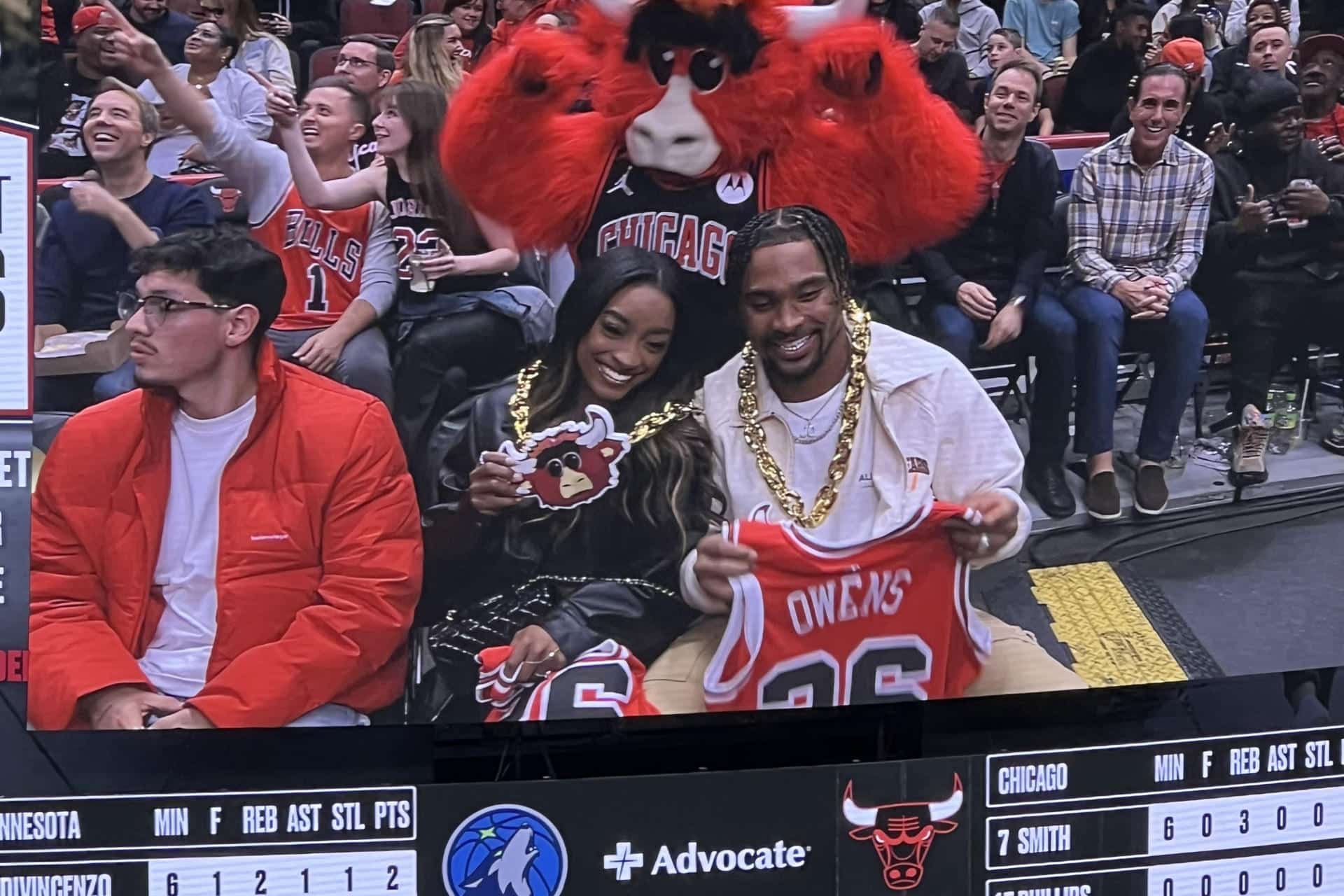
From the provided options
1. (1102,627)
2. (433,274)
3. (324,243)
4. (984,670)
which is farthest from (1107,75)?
(324,243)

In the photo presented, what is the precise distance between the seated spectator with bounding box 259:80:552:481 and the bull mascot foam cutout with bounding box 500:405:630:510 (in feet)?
0.51

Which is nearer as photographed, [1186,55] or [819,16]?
[819,16]

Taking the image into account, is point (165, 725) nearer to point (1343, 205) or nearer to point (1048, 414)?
point (1048, 414)

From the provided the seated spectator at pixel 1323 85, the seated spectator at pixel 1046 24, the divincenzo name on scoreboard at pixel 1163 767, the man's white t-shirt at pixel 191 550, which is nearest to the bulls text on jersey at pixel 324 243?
the man's white t-shirt at pixel 191 550

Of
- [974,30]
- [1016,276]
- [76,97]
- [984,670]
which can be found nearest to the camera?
[76,97]

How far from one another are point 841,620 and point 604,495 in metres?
0.54

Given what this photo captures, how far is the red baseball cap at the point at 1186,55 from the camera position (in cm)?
302

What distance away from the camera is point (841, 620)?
9.88ft

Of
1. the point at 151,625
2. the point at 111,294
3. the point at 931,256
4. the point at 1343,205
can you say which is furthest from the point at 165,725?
the point at 1343,205

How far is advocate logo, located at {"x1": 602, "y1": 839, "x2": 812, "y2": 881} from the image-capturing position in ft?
9.87

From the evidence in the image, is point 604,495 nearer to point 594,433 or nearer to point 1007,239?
point 594,433

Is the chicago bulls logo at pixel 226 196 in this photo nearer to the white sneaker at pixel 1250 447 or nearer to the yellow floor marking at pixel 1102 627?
the yellow floor marking at pixel 1102 627

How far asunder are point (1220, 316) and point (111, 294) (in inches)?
85.7

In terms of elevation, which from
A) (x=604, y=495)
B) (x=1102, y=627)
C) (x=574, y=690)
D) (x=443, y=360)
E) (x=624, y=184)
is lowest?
(x=574, y=690)
